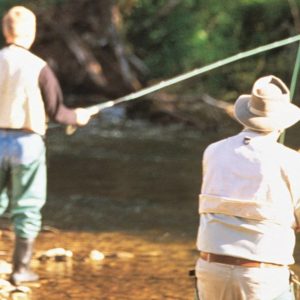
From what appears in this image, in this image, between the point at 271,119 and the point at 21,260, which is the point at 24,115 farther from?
the point at 271,119

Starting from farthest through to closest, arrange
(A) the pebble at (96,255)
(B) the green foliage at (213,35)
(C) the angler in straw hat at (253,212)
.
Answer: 1. (B) the green foliage at (213,35)
2. (A) the pebble at (96,255)
3. (C) the angler in straw hat at (253,212)

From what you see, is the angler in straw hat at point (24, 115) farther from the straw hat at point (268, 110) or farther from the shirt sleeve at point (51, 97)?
the straw hat at point (268, 110)

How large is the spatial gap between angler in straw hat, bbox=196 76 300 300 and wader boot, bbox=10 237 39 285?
1.89 metres

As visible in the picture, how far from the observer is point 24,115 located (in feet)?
17.2

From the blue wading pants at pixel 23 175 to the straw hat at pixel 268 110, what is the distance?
1.79 meters

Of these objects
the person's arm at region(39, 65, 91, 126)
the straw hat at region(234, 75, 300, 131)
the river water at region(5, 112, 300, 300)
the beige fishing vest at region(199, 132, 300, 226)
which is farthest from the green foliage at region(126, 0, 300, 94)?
the beige fishing vest at region(199, 132, 300, 226)

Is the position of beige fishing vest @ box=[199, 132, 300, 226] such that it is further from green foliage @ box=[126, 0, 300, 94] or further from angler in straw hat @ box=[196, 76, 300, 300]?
green foliage @ box=[126, 0, 300, 94]

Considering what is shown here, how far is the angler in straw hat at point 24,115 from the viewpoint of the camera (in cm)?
523

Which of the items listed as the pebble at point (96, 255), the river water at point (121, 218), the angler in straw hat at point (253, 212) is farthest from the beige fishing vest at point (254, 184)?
the pebble at point (96, 255)

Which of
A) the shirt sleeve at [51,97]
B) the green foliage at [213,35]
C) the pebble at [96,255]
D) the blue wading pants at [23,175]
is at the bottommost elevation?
the pebble at [96,255]

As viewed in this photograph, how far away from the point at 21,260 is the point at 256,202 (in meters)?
2.14

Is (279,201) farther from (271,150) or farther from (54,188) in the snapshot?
(54,188)

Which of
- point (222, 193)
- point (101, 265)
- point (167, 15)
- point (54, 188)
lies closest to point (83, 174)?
point (54, 188)

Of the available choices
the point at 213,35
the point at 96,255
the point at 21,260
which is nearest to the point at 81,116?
the point at 21,260
